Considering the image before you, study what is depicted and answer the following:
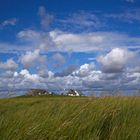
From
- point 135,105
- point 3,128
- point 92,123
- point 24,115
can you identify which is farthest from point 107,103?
point 3,128

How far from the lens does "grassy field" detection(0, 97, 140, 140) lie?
824 cm

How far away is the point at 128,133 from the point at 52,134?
1.69 meters

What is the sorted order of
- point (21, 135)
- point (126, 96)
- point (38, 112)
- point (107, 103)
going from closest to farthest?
point (21, 135), point (38, 112), point (107, 103), point (126, 96)

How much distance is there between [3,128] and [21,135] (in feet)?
1.60

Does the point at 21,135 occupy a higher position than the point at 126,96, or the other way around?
the point at 126,96

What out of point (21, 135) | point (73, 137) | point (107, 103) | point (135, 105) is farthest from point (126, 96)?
point (21, 135)

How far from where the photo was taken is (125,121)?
992 centimetres

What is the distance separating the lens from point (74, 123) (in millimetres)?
8820

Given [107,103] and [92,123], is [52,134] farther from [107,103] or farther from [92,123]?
[107,103]

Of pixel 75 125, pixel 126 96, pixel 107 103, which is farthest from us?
pixel 126 96

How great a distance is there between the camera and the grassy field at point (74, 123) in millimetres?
8242

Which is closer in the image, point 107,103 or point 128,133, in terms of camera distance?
point 128,133

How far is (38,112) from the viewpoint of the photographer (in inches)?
387

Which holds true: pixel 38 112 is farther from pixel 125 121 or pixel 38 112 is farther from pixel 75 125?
pixel 125 121
